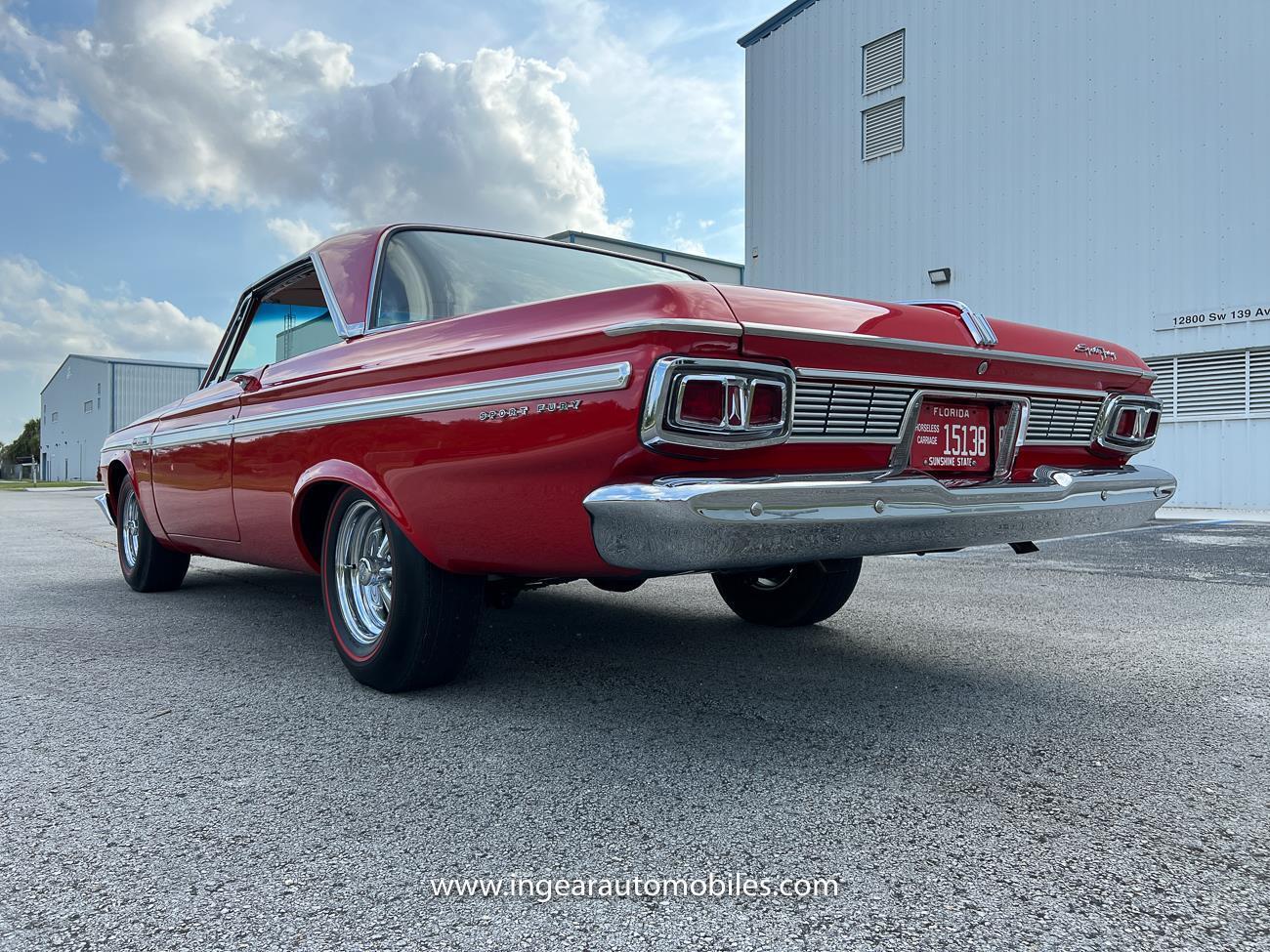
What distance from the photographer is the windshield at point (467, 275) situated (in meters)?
3.17

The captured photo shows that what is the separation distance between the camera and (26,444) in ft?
282

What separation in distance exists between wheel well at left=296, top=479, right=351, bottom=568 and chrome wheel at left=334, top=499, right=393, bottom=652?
129 millimetres

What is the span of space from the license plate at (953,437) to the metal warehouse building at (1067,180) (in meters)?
11.5

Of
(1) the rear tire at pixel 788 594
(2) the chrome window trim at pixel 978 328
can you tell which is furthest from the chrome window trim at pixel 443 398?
(1) the rear tire at pixel 788 594

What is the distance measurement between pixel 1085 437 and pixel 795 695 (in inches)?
52.6

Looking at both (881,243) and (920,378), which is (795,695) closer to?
(920,378)

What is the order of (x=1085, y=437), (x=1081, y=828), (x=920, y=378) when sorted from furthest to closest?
(x=1085, y=437), (x=920, y=378), (x=1081, y=828)

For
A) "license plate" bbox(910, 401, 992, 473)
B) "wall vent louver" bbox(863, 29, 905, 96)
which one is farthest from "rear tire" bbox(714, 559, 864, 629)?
"wall vent louver" bbox(863, 29, 905, 96)

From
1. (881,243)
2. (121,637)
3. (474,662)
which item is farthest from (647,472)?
(881,243)

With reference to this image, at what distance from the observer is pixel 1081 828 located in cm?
196

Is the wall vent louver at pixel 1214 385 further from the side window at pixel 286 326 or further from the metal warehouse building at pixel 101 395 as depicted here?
the metal warehouse building at pixel 101 395

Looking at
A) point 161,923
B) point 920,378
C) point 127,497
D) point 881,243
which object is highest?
point 881,243

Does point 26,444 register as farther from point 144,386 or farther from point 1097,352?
point 1097,352

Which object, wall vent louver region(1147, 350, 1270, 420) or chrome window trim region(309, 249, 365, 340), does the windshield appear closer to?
chrome window trim region(309, 249, 365, 340)
